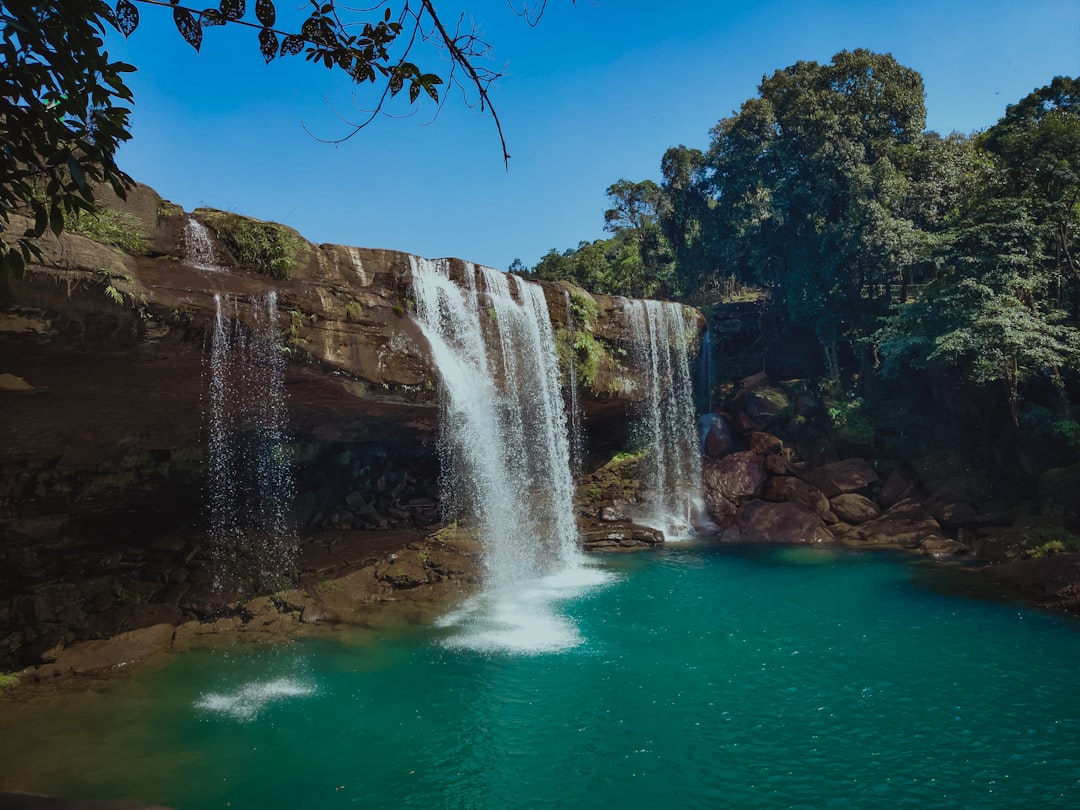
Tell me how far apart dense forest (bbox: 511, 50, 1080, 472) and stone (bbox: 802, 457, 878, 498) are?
3.33 ft

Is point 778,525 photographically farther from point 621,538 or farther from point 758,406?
point 758,406

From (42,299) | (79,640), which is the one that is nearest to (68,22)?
(42,299)


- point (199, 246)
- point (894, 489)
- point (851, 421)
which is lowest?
point (894, 489)

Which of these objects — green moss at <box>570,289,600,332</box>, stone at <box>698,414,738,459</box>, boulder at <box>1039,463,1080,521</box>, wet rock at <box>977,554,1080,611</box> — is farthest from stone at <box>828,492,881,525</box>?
green moss at <box>570,289,600,332</box>

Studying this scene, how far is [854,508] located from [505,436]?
11.3 metres

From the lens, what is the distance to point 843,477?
19.6m

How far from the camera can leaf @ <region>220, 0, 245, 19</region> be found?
11.3 feet

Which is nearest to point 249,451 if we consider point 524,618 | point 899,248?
point 524,618

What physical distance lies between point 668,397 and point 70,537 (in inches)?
677

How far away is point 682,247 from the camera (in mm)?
30047

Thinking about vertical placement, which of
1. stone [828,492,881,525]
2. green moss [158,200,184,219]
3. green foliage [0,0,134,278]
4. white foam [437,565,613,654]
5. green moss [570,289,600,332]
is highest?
green moss [158,200,184,219]

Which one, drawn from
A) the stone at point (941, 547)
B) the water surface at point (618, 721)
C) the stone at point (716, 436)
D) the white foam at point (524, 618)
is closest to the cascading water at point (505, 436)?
the white foam at point (524, 618)

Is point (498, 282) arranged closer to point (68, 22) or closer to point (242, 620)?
point (242, 620)

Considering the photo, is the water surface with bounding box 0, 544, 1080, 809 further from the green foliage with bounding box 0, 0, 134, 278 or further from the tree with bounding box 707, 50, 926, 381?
the tree with bounding box 707, 50, 926, 381
